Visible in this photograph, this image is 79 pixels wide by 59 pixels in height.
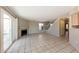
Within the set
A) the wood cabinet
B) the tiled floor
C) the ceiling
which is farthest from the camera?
the wood cabinet

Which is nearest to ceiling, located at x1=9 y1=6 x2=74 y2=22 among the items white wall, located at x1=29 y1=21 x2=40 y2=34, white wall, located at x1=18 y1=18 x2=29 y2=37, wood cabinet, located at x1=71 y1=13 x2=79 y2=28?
wood cabinet, located at x1=71 y1=13 x2=79 y2=28

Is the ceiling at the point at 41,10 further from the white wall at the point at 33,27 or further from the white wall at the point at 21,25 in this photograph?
the white wall at the point at 33,27

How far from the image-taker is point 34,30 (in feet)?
44.7

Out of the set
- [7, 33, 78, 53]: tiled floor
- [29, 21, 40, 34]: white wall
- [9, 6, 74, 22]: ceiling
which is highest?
[9, 6, 74, 22]: ceiling

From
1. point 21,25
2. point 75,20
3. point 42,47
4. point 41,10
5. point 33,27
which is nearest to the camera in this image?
point 42,47

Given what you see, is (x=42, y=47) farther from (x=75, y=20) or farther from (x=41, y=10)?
(x=75, y=20)

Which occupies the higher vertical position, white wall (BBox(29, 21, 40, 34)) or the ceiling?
the ceiling

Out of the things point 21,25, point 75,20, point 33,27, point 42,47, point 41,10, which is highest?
point 41,10

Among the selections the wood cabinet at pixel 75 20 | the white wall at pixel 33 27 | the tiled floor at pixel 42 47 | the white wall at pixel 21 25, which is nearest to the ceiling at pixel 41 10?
the wood cabinet at pixel 75 20

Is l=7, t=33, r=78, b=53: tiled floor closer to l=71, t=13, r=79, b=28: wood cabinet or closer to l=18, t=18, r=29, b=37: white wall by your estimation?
l=71, t=13, r=79, b=28: wood cabinet

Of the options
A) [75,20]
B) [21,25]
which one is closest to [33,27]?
[21,25]
